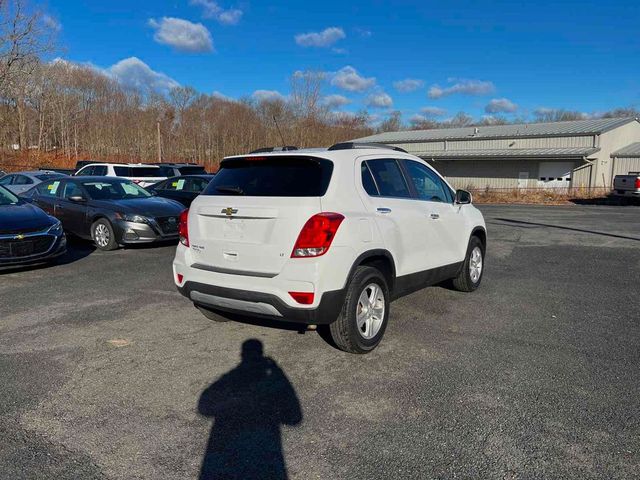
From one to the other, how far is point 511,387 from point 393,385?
2.97ft

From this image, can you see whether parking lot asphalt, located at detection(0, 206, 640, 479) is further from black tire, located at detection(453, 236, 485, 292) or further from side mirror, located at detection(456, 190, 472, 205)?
side mirror, located at detection(456, 190, 472, 205)

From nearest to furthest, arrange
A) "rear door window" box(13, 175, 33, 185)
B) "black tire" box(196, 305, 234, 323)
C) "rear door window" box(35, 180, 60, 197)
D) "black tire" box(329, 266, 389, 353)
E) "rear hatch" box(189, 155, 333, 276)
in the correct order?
1. "rear hatch" box(189, 155, 333, 276)
2. "black tire" box(329, 266, 389, 353)
3. "black tire" box(196, 305, 234, 323)
4. "rear door window" box(35, 180, 60, 197)
5. "rear door window" box(13, 175, 33, 185)

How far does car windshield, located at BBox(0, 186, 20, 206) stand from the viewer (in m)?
8.62

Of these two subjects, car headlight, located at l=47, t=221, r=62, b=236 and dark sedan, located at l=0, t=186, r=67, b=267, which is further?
car headlight, located at l=47, t=221, r=62, b=236

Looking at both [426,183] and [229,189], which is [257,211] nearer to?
[229,189]

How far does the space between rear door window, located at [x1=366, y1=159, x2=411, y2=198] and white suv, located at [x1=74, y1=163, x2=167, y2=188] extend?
14932mm

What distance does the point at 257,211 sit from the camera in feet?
13.5

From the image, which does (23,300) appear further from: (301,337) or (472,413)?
(472,413)

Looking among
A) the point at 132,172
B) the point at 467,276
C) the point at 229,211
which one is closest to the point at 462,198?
the point at 467,276

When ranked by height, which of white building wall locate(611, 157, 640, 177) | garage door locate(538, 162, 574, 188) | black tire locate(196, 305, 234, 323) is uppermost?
white building wall locate(611, 157, 640, 177)

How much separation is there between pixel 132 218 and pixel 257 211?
6403mm

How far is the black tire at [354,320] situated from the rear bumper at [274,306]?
0.34ft

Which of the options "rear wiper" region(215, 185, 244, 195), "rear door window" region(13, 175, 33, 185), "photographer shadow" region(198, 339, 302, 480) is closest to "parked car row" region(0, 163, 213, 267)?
"rear wiper" region(215, 185, 244, 195)

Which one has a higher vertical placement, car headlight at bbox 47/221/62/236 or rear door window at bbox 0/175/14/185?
rear door window at bbox 0/175/14/185
